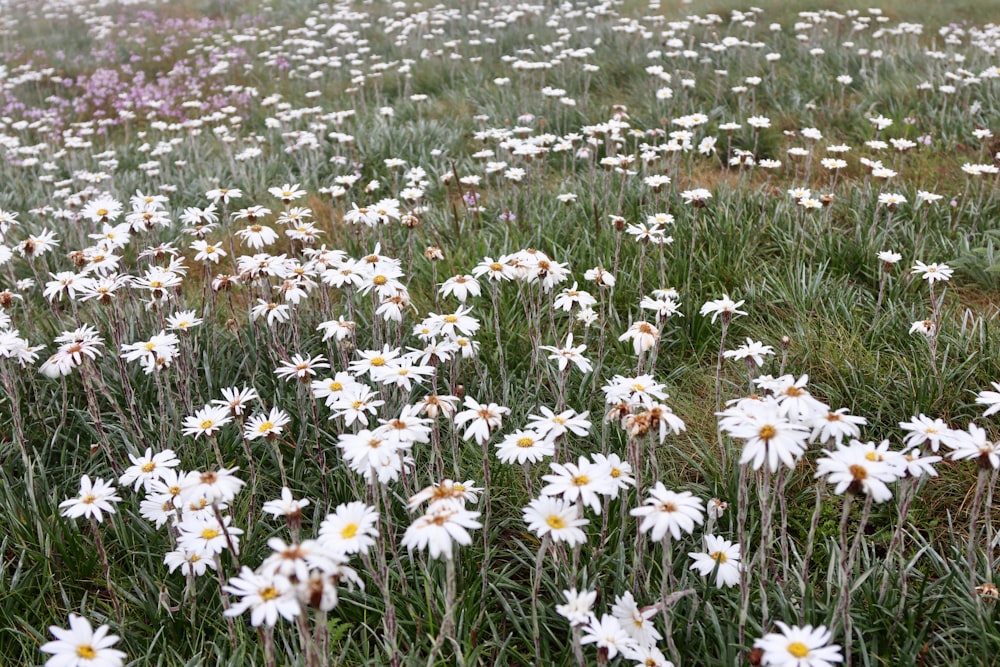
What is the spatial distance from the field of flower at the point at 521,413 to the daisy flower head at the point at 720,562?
1 cm

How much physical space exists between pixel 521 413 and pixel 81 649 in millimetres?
2034

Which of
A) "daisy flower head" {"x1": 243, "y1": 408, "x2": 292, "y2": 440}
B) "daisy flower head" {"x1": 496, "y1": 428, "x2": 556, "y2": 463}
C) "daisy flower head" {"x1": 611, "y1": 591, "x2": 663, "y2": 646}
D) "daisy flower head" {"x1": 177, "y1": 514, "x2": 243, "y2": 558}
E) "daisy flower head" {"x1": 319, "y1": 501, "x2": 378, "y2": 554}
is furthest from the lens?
"daisy flower head" {"x1": 243, "y1": 408, "x2": 292, "y2": 440}

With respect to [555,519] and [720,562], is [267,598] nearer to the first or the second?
[555,519]

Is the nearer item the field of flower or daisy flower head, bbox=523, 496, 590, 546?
daisy flower head, bbox=523, 496, 590, 546

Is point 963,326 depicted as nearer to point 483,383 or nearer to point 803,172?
point 483,383

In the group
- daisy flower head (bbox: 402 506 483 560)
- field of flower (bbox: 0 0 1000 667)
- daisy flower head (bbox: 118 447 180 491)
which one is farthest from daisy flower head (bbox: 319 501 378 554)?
daisy flower head (bbox: 118 447 180 491)

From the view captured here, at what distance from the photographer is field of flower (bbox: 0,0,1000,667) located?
197 centimetres

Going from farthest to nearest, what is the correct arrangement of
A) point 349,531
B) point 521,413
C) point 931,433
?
point 521,413 < point 931,433 < point 349,531

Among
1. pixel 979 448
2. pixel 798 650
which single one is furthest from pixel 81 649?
pixel 979 448

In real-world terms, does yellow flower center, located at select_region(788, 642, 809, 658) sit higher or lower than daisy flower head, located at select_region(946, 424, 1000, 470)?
lower

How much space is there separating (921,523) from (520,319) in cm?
216

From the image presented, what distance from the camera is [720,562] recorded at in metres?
2.22

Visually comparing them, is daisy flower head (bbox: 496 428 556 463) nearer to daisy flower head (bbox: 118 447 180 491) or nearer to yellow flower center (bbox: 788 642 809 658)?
yellow flower center (bbox: 788 642 809 658)

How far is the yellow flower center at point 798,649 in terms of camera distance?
1.55m
